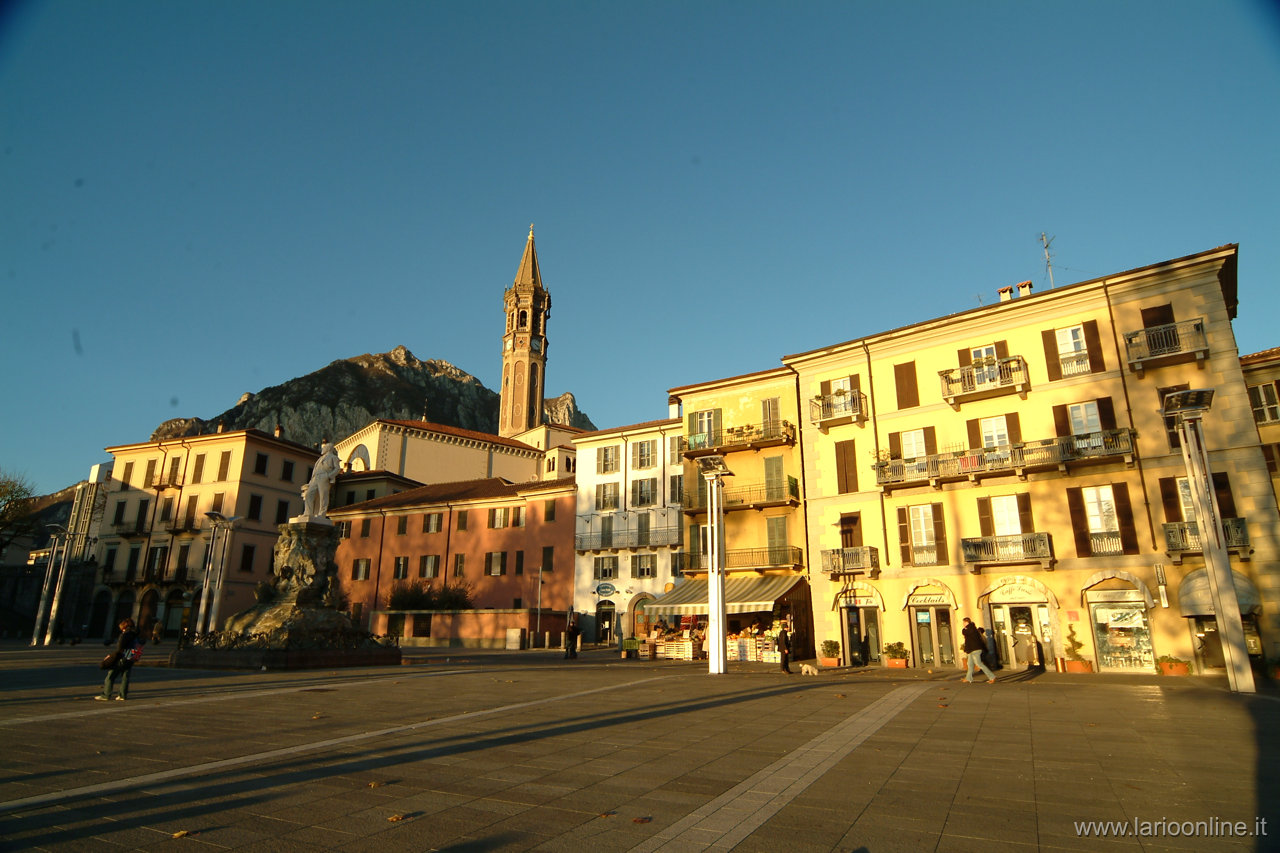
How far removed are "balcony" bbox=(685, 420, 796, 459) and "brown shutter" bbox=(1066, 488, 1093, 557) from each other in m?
12.0

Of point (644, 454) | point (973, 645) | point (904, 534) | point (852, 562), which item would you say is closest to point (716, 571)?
point (973, 645)

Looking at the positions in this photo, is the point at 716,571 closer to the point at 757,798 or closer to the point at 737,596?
the point at 737,596

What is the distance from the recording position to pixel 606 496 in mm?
44875

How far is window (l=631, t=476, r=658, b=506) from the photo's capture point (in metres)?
43.0

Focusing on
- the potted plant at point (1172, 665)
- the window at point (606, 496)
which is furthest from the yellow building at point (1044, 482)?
the window at point (606, 496)

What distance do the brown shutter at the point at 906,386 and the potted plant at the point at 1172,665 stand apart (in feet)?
39.9

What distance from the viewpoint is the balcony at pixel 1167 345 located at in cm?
2357

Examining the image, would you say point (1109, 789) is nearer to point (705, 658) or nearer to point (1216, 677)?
point (1216, 677)

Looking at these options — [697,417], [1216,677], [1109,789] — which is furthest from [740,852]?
[697,417]

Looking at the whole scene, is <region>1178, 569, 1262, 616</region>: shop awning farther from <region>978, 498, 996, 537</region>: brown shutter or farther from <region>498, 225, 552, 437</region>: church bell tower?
<region>498, 225, 552, 437</region>: church bell tower

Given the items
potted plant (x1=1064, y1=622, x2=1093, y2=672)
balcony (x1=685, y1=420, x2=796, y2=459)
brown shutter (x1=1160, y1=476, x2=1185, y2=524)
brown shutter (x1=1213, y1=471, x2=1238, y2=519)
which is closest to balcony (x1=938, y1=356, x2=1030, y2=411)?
brown shutter (x1=1160, y1=476, x2=1185, y2=524)

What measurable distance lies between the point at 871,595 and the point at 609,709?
18.7m

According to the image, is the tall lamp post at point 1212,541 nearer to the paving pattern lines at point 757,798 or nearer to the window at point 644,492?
the paving pattern lines at point 757,798

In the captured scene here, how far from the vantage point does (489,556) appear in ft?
160
